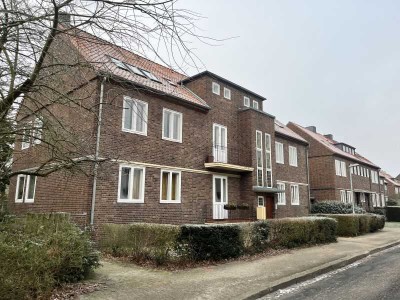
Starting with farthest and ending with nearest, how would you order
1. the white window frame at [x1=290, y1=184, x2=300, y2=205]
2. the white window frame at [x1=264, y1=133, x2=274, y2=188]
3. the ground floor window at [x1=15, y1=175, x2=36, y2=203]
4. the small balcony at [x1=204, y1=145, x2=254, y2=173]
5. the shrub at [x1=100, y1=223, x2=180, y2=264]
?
the white window frame at [x1=290, y1=184, x2=300, y2=205] → the white window frame at [x1=264, y1=133, x2=274, y2=188] → the small balcony at [x1=204, y1=145, x2=254, y2=173] → the ground floor window at [x1=15, y1=175, x2=36, y2=203] → the shrub at [x1=100, y1=223, x2=180, y2=264]

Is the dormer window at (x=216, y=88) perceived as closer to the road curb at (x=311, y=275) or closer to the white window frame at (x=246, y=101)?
the white window frame at (x=246, y=101)

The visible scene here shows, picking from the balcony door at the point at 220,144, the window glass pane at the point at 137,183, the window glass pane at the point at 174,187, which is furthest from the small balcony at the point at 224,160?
the window glass pane at the point at 137,183

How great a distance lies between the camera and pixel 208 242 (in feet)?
31.8

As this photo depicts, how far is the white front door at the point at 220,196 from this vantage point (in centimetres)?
1836

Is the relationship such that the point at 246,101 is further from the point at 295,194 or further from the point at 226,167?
the point at 295,194

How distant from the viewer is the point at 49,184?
48.3ft

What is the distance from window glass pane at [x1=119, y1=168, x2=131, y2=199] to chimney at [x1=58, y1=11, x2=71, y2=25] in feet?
32.5

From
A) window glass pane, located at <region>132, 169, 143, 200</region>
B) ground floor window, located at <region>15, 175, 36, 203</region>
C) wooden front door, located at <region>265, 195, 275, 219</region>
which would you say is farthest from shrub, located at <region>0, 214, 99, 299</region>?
wooden front door, located at <region>265, 195, 275, 219</region>

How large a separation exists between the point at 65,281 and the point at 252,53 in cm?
594

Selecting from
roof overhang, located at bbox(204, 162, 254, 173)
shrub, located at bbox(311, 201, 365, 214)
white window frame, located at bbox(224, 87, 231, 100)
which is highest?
white window frame, located at bbox(224, 87, 231, 100)

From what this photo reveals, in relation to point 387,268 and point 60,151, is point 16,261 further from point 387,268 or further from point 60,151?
point 387,268

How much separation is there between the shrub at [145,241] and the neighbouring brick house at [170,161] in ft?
5.98

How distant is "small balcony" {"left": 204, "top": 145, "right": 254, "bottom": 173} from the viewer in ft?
58.0

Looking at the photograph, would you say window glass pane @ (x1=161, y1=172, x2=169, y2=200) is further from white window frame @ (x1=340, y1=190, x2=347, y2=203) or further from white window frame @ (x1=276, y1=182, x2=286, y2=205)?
white window frame @ (x1=340, y1=190, x2=347, y2=203)
